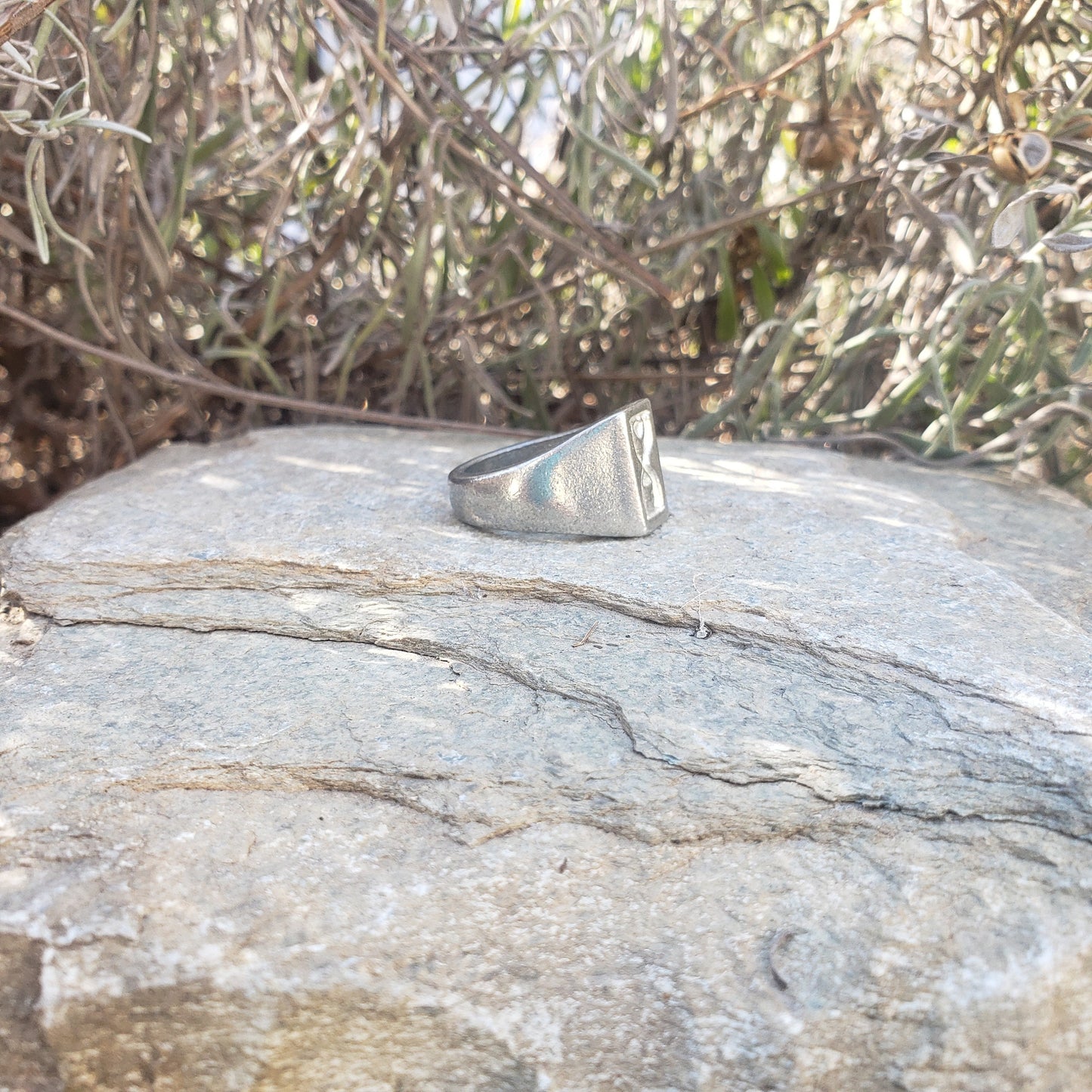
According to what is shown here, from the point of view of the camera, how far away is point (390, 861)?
0.77m

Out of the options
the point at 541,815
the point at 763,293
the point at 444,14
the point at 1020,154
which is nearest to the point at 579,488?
the point at 541,815

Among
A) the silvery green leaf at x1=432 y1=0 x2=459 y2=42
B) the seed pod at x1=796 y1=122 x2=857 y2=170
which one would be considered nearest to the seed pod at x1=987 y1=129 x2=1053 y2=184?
the seed pod at x1=796 y1=122 x2=857 y2=170

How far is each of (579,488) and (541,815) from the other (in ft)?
1.44

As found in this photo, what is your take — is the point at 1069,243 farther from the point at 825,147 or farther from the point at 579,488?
the point at 579,488

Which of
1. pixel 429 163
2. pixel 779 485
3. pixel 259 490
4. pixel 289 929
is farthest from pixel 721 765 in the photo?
pixel 429 163

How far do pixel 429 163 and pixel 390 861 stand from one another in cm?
99

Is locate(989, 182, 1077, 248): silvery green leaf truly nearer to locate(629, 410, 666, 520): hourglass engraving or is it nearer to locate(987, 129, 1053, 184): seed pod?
locate(987, 129, 1053, 184): seed pod

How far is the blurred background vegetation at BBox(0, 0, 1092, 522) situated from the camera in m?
1.38

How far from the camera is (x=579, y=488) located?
45.3 inches

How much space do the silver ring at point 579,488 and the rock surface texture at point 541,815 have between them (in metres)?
0.03

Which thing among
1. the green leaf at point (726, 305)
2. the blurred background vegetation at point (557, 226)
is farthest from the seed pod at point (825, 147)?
the green leaf at point (726, 305)

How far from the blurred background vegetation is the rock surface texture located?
0.47 metres

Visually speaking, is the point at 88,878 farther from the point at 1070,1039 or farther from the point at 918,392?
the point at 918,392

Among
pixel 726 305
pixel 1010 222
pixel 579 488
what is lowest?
pixel 579 488
